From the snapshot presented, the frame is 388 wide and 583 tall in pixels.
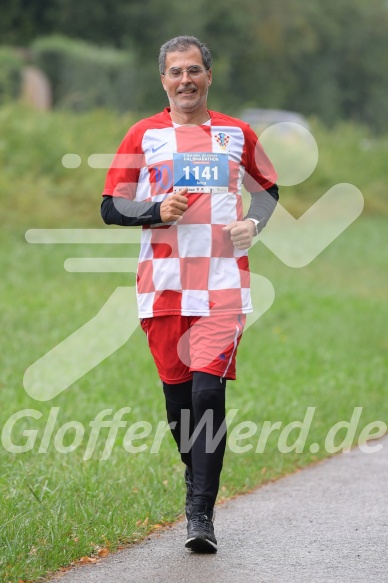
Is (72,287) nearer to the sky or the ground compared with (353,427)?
nearer to the sky

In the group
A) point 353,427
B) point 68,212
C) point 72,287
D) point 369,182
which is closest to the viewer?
point 353,427

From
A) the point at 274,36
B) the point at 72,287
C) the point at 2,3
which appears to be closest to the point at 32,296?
the point at 72,287

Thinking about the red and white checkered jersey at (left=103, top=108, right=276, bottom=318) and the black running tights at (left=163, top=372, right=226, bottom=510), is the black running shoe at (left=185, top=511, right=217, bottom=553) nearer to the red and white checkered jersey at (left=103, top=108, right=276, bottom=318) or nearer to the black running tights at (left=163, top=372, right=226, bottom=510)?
the black running tights at (left=163, top=372, right=226, bottom=510)

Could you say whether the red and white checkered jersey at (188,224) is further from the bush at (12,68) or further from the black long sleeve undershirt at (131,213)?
the bush at (12,68)

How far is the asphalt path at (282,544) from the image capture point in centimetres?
463

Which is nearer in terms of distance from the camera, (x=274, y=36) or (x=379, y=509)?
(x=379, y=509)

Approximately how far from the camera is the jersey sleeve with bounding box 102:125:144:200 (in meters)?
5.12

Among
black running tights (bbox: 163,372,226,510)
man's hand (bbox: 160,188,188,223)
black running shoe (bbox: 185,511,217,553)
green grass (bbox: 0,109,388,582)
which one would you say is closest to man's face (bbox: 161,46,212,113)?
man's hand (bbox: 160,188,188,223)

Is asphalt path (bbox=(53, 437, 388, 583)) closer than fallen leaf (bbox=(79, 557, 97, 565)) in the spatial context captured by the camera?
Yes

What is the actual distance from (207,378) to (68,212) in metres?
14.1

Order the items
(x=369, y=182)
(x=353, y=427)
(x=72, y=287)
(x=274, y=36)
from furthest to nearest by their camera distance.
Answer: (x=274, y=36), (x=369, y=182), (x=72, y=287), (x=353, y=427)

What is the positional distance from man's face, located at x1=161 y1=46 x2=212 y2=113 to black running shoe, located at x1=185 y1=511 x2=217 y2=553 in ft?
5.49

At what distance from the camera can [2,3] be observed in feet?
142

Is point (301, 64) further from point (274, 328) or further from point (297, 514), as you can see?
point (297, 514)
